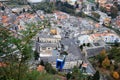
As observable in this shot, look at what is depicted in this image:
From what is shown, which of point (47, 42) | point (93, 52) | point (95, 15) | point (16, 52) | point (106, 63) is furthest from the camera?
point (95, 15)

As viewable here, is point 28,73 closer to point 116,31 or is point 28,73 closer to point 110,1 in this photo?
point 116,31

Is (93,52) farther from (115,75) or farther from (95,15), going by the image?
(95,15)

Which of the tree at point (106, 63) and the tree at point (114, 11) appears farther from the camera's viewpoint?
the tree at point (114, 11)

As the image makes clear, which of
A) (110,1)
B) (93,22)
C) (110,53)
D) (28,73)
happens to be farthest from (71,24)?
(28,73)

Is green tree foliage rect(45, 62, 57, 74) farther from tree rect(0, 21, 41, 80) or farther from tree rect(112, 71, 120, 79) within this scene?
tree rect(0, 21, 41, 80)

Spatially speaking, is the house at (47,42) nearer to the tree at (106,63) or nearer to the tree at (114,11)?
the tree at (106,63)

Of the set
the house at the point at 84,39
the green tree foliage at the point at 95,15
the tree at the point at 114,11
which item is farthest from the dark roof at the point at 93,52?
the tree at the point at 114,11

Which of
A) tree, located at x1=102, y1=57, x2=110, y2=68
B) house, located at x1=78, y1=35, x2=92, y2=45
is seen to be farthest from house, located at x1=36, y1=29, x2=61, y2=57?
tree, located at x1=102, y1=57, x2=110, y2=68

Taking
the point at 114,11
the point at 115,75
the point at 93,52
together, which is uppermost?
the point at 115,75

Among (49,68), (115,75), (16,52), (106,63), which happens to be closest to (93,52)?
(106,63)

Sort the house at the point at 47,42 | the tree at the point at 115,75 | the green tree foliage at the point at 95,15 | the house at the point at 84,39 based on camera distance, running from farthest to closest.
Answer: the green tree foliage at the point at 95,15 < the house at the point at 84,39 < the house at the point at 47,42 < the tree at the point at 115,75

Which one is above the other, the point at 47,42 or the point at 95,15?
the point at 47,42
